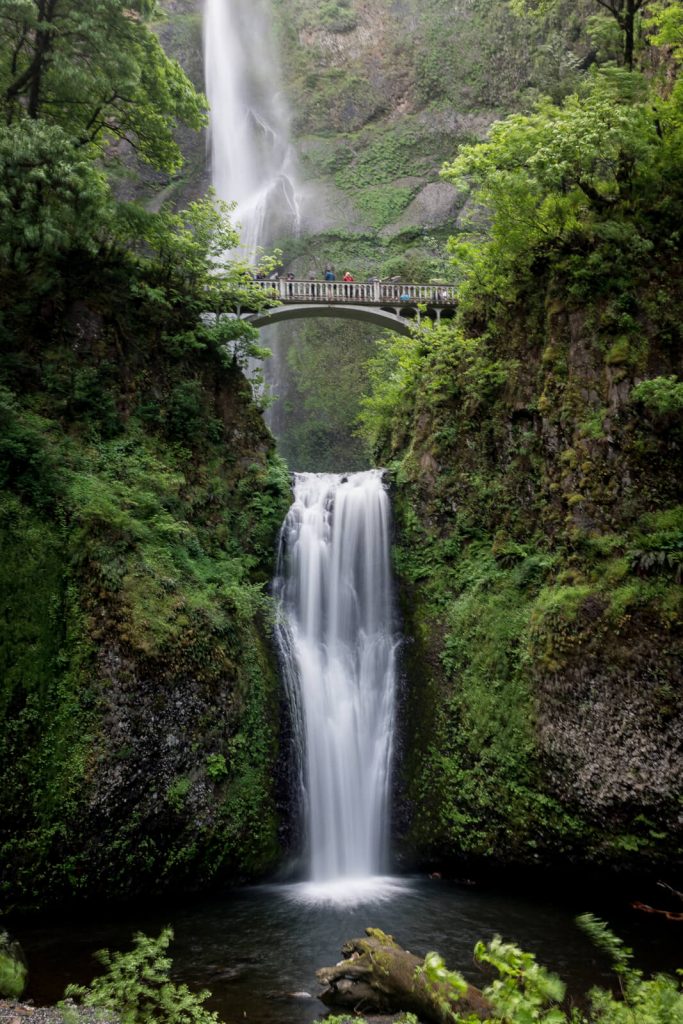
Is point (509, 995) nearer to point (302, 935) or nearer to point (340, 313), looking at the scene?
point (302, 935)

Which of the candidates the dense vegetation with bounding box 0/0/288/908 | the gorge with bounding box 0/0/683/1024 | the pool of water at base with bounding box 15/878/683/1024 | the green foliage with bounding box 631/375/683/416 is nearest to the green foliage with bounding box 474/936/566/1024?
the pool of water at base with bounding box 15/878/683/1024

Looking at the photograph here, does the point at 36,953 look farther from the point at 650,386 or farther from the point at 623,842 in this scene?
the point at 650,386

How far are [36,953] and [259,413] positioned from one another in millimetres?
10368

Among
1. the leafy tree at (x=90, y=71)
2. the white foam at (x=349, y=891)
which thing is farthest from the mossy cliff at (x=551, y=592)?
the leafy tree at (x=90, y=71)

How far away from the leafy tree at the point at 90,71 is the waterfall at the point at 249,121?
19138 mm

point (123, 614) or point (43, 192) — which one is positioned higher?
point (43, 192)

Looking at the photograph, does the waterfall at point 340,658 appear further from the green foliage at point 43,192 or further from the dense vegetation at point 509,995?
the green foliage at point 43,192

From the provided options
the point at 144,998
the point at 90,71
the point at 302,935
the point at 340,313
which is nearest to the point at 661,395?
the point at 302,935

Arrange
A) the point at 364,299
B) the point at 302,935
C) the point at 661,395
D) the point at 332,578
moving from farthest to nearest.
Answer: the point at 364,299 → the point at 332,578 → the point at 661,395 → the point at 302,935

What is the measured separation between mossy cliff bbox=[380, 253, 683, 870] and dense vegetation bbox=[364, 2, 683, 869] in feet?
0.10

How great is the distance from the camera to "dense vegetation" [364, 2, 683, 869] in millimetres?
9352

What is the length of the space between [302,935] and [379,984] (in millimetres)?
2182

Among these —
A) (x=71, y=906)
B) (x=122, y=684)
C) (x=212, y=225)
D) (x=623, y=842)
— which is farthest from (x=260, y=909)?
(x=212, y=225)

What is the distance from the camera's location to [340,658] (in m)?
12.8
